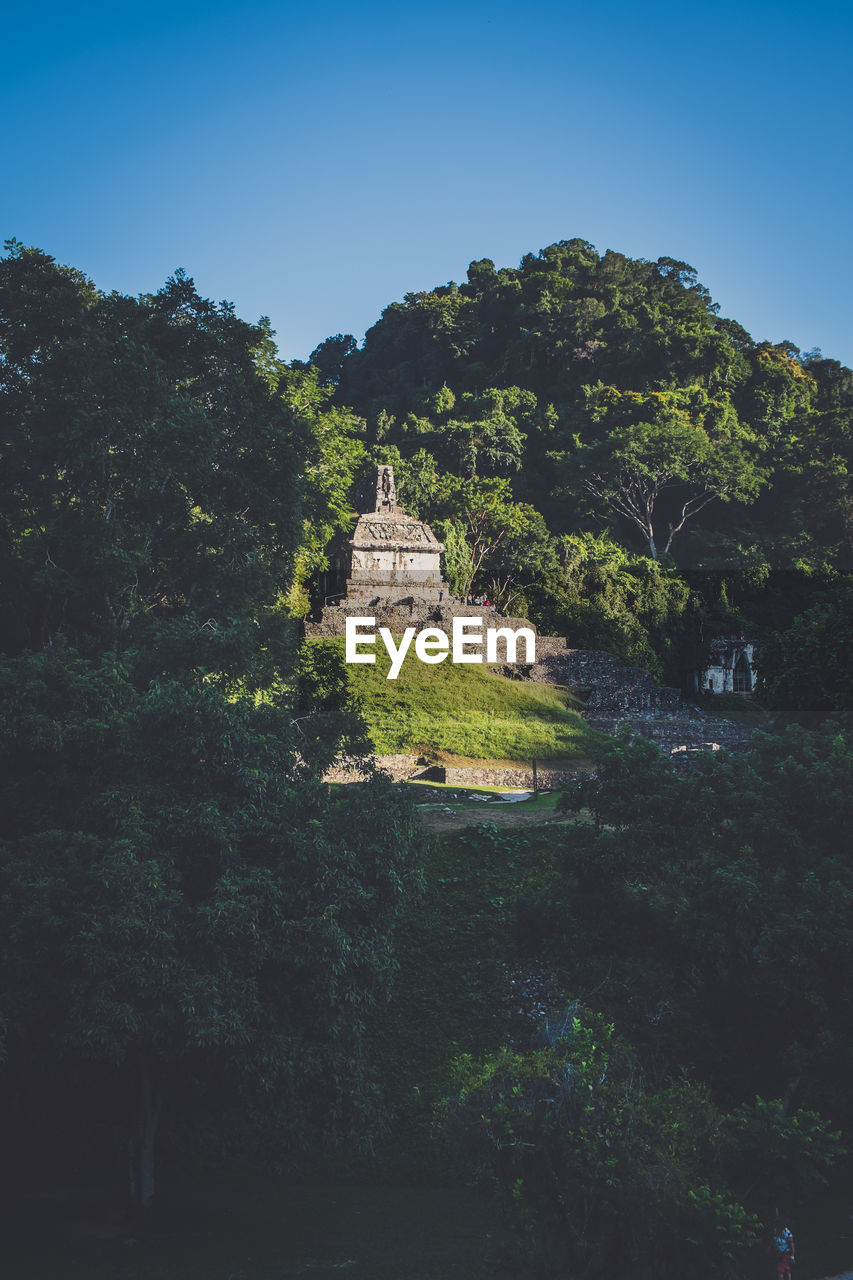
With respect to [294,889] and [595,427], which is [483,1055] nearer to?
[294,889]

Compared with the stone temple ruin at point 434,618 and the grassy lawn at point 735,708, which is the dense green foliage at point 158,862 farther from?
the grassy lawn at point 735,708

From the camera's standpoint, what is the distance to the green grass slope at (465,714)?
29328 millimetres

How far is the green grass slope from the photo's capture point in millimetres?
29328

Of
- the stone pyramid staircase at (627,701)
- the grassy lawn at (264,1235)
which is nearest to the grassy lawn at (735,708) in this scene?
the stone pyramid staircase at (627,701)

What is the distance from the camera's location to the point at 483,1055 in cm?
1638

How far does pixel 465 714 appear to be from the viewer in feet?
104

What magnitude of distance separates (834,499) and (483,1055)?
4331 cm

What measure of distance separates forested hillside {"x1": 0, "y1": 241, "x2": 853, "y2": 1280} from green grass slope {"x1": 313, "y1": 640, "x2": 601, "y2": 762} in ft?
12.6

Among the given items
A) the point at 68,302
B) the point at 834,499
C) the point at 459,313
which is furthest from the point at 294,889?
the point at 459,313

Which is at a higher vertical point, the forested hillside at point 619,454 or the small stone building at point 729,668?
the forested hillside at point 619,454

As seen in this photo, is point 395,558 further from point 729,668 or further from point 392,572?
point 729,668
